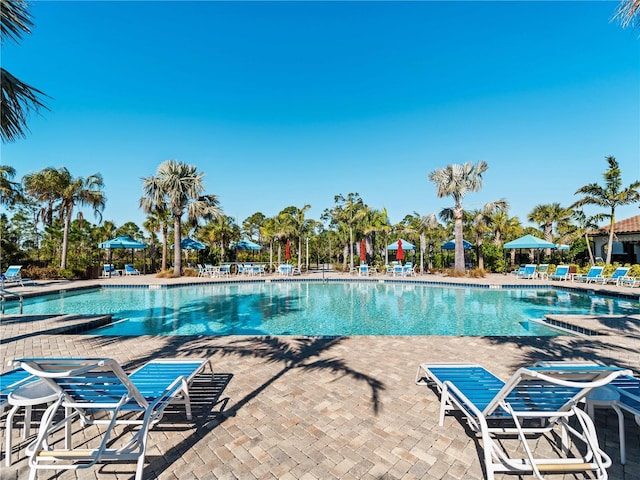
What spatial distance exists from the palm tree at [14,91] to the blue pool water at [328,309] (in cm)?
476

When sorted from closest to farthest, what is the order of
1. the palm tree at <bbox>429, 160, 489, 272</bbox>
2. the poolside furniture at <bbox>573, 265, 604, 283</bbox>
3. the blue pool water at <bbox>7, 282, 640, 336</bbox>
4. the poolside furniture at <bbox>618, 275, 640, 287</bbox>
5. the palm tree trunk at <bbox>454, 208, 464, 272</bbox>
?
the blue pool water at <bbox>7, 282, 640, 336</bbox> < the poolside furniture at <bbox>618, 275, 640, 287</bbox> < the poolside furniture at <bbox>573, 265, 604, 283</bbox> < the palm tree at <bbox>429, 160, 489, 272</bbox> < the palm tree trunk at <bbox>454, 208, 464, 272</bbox>

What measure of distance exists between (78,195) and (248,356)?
69.7 ft

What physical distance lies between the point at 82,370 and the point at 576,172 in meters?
28.3

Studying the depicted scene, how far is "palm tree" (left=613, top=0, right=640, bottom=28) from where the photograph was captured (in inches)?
188

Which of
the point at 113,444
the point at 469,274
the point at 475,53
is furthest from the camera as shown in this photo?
the point at 469,274

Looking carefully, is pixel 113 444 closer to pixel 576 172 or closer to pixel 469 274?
pixel 469 274

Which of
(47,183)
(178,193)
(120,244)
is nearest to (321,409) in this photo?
(178,193)

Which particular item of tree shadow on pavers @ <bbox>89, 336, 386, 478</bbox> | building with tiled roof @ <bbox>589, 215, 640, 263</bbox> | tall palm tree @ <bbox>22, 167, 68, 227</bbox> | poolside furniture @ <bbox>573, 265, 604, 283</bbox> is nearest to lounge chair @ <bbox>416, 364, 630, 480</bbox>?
tree shadow on pavers @ <bbox>89, 336, 386, 478</bbox>

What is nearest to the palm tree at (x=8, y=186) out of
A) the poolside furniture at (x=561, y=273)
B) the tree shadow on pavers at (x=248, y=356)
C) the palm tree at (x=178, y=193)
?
the palm tree at (x=178, y=193)

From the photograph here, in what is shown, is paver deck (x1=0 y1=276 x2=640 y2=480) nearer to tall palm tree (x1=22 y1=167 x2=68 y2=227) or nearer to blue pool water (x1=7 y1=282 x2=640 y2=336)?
blue pool water (x1=7 y1=282 x2=640 y2=336)

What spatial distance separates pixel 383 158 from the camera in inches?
1008

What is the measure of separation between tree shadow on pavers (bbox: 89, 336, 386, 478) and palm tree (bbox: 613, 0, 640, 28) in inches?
271

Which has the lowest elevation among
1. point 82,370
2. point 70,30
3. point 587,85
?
point 82,370

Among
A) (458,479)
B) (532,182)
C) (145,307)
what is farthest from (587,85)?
(145,307)
